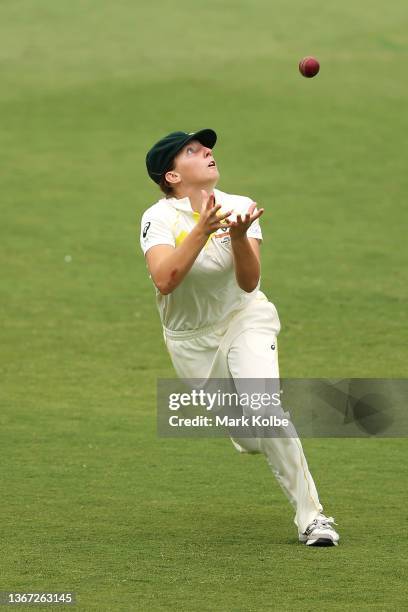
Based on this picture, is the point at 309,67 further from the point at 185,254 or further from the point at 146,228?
the point at 185,254

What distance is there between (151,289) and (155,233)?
27.4ft

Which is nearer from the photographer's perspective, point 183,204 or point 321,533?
point 321,533

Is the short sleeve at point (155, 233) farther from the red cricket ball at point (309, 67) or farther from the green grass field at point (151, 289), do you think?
the red cricket ball at point (309, 67)

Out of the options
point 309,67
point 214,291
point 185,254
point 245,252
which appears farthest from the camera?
point 309,67

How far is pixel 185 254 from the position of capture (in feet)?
21.3

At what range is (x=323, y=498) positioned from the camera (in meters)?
7.96

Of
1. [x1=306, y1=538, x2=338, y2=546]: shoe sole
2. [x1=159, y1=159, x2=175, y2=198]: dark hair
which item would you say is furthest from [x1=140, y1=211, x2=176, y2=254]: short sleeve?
[x1=306, y1=538, x2=338, y2=546]: shoe sole

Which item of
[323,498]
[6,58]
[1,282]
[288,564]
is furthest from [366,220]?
[288,564]

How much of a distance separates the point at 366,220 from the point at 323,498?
399 inches

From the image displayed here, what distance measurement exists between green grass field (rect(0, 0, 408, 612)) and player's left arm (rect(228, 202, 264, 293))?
1.36 m

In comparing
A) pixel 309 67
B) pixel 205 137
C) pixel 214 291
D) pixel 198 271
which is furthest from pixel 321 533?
pixel 309 67

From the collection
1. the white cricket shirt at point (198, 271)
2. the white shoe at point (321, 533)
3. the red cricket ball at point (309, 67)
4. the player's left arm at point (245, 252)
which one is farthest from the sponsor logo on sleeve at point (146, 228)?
the red cricket ball at point (309, 67)

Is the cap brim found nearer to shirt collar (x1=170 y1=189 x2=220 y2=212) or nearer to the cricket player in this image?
the cricket player

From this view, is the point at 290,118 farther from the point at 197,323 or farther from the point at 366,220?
the point at 197,323
